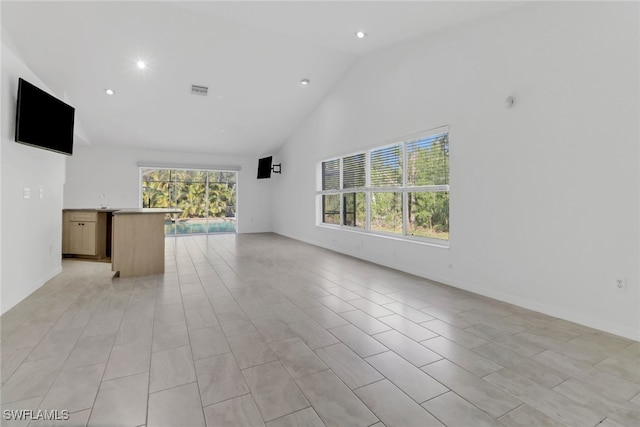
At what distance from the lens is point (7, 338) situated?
228cm

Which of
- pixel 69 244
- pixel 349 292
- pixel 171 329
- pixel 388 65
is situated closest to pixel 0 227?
pixel 171 329

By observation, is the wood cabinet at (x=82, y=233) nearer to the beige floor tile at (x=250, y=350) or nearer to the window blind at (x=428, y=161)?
the beige floor tile at (x=250, y=350)

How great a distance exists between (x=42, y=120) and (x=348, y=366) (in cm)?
425

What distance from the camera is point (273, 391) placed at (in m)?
1.65

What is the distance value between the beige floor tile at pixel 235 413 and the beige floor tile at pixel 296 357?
0.34m

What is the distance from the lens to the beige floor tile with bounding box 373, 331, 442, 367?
1991 mm

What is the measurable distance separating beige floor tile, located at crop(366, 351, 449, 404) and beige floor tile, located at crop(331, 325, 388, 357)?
0.07 metres

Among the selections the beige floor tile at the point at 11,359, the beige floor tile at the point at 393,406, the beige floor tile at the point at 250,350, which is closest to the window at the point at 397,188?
the beige floor tile at the point at 393,406

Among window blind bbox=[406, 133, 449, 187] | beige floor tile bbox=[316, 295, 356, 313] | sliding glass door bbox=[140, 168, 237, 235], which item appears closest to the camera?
beige floor tile bbox=[316, 295, 356, 313]

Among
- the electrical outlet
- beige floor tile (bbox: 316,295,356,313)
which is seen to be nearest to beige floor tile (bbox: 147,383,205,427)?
beige floor tile (bbox: 316,295,356,313)

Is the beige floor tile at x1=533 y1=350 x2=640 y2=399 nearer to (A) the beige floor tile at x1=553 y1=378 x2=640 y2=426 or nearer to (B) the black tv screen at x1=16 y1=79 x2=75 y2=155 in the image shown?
(A) the beige floor tile at x1=553 y1=378 x2=640 y2=426

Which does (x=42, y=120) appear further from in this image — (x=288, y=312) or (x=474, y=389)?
(x=474, y=389)

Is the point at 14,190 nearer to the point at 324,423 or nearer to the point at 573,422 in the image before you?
the point at 324,423

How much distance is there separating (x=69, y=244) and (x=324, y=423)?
621 cm
